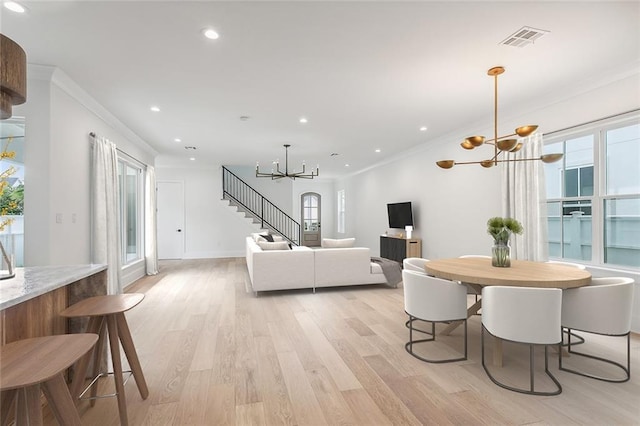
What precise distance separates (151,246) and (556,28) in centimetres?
768

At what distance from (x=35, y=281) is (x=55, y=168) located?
85.0 inches

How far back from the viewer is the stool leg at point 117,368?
1.92m

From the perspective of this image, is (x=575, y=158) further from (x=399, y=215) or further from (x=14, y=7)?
(x=14, y=7)

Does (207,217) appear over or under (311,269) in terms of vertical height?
over

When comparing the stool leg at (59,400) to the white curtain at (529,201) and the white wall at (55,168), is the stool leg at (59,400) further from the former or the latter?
the white curtain at (529,201)

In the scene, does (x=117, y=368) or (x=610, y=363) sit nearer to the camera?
(x=117, y=368)

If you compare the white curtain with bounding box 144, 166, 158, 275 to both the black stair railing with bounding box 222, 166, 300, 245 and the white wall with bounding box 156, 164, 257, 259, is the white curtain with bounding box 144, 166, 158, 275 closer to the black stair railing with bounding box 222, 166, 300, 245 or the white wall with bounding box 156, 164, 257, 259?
the white wall with bounding box 156, 164, 257, 259

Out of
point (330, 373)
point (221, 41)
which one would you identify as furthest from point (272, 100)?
point (330, 373)

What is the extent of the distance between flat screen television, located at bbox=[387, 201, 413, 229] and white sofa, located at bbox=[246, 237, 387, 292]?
7.36ft

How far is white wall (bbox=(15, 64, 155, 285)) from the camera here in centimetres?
336

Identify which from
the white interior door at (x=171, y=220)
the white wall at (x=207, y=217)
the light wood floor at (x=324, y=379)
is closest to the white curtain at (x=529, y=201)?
the light wood floor at (x=324, y=379)

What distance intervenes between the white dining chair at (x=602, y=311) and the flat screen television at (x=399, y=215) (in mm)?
4790

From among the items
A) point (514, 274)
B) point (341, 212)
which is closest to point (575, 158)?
point (514, 274)

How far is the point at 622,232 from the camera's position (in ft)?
12.1
